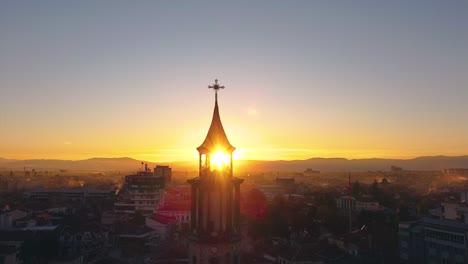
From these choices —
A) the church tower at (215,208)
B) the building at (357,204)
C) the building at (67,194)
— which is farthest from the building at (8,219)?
the building at (357,204)

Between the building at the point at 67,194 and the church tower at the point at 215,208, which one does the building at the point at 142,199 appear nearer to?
the building at the point at 67,194

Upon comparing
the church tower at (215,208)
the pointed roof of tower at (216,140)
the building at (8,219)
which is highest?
the pointed roof of tower at (216,140)

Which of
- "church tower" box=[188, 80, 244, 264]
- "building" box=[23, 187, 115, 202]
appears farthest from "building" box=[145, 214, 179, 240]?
"building" box=[23, 187, 115, 202]

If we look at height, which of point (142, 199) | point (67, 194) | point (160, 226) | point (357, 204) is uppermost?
point (142, 199)

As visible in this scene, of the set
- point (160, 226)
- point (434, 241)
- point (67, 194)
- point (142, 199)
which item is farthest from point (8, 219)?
point (67, 194)

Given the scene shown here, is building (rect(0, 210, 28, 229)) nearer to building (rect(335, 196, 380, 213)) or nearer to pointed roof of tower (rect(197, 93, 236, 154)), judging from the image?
pointed roof of tower (rect(197, 93, 236, 154))

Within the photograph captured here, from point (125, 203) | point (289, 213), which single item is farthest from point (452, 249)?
point (125, 203)

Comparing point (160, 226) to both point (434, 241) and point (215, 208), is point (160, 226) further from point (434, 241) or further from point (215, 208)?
point (215, 208)
